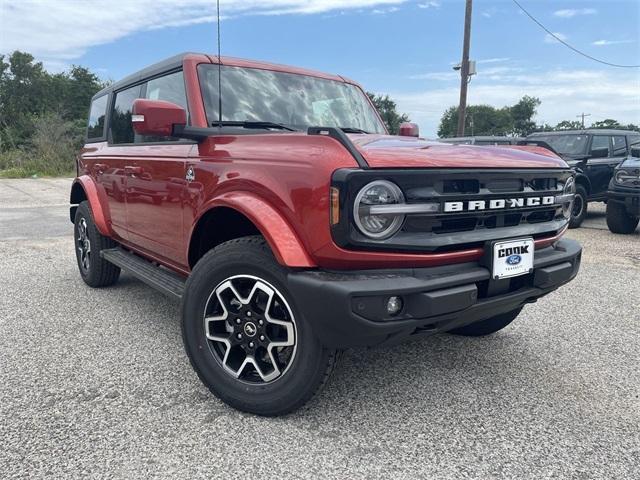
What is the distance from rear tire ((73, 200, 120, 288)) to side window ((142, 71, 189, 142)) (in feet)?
4.30

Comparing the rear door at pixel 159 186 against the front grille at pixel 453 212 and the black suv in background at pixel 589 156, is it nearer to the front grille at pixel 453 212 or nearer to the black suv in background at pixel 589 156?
the front grille at pixel 453 212

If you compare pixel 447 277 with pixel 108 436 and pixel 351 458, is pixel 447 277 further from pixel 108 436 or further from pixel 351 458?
pixel 108 436

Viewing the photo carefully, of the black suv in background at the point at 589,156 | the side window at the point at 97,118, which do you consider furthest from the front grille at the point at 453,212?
the black suv in background at the point at 589,156

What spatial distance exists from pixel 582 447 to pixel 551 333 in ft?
5.07

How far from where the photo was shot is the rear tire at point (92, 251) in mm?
4535

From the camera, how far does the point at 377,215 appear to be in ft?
6.73

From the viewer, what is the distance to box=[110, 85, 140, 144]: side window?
4.04m

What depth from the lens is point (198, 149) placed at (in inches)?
111

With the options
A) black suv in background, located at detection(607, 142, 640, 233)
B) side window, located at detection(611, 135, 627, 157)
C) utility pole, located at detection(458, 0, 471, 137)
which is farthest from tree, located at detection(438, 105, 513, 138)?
black suv in background, located at detection(607, 142, 640, 233)

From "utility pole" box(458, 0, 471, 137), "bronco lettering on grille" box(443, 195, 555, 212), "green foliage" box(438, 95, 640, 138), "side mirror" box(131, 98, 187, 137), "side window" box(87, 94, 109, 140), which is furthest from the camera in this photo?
"green foliage" box(438, 95, 640, 138)

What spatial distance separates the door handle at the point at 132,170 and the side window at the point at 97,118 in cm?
121

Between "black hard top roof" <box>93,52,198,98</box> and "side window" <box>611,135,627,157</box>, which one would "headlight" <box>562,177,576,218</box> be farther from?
"side window" <box>611,135,627,157</box>

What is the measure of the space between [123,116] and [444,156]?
304 centimetres

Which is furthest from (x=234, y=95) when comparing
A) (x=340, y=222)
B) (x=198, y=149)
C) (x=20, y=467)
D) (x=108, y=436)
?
(x=20, y=467)
